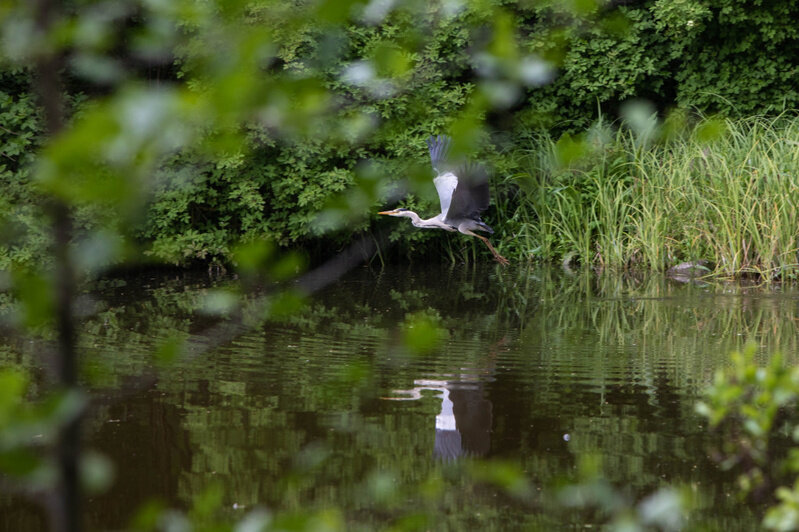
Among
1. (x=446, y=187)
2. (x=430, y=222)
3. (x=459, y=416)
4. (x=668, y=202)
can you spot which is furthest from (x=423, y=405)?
(x=668, y=202)

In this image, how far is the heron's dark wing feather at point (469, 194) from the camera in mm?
7609

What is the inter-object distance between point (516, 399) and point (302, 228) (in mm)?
4832

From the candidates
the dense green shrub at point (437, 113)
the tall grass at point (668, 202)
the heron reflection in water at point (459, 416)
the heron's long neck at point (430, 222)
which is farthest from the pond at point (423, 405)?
the dense green shrub at point (437, 113)

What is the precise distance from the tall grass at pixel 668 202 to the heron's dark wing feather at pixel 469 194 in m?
1.00

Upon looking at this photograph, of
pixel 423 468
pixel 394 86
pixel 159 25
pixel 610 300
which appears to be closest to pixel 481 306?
pixel 610 300

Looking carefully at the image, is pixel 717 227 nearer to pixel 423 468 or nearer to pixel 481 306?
pixel 481 306

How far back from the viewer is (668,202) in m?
8.66

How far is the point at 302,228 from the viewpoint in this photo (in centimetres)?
895

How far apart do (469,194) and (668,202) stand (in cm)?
207

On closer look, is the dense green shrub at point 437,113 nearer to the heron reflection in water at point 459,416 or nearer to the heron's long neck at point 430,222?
the heron's long neck at point 430,222

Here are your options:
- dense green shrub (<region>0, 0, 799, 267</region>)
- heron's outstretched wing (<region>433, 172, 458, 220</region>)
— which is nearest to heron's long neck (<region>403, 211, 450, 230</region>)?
dense green shrub (<region>0, 0, 799, 267</region>)

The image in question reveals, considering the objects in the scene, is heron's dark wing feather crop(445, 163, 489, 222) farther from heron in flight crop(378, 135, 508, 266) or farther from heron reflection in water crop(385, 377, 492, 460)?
heron reflection in water crop(385, 377, 492, 460)

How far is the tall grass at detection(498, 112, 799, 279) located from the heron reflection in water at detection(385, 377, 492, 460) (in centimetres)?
309

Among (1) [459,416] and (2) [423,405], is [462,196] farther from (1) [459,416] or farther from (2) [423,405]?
(1) [459,416]
